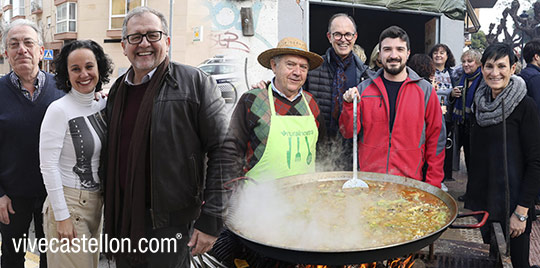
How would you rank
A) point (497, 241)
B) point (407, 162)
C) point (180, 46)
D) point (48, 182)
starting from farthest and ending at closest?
point (180, 46) → point (407, 162) → point (497, 241) → point (48, 182)

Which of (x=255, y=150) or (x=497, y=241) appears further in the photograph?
(x=255, y=150)

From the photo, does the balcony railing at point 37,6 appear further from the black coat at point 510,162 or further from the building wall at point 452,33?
the black coat at point 510,162

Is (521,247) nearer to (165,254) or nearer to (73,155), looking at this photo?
(165,254)

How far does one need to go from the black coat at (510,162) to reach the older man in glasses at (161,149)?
200cm

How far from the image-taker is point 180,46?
1655 centimetres

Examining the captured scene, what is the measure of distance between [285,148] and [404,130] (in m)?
0.91

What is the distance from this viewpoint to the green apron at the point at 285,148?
9.41 feet

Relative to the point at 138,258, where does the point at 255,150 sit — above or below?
above

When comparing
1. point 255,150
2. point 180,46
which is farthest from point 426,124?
Result: point 180,46

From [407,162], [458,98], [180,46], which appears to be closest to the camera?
[407,162]

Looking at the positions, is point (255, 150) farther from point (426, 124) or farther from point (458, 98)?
point (458, 98)

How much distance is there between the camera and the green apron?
9.41ft

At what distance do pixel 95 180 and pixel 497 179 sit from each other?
2726 millimetres

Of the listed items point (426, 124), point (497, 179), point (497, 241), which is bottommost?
point (497, 241)
